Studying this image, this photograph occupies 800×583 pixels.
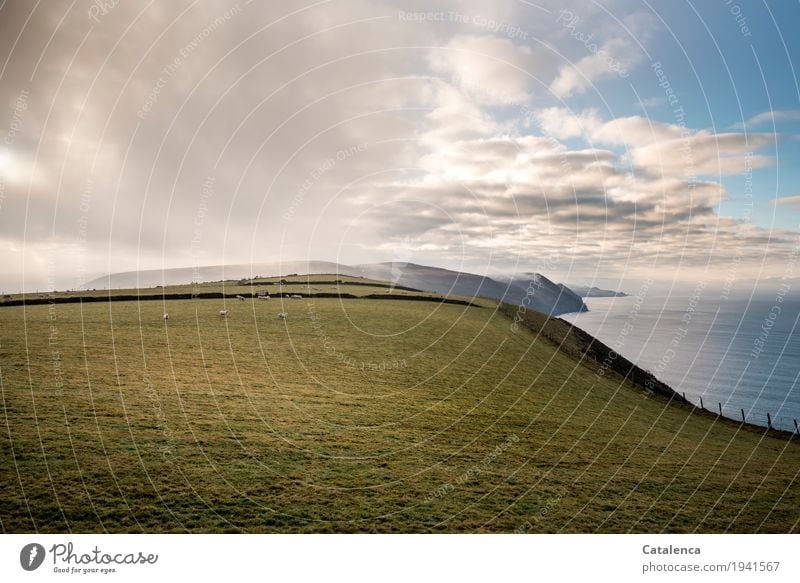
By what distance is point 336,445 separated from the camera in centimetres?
1580

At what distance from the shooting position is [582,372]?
36.7 meters

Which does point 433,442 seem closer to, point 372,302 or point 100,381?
point 100,381

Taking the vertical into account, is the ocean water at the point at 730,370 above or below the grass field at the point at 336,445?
below

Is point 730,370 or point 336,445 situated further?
point 730,370

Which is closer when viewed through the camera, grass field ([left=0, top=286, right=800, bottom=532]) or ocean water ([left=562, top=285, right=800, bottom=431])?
grass field ([left=0, top=286, right=800, bottom=532])

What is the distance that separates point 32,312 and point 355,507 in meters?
39.5

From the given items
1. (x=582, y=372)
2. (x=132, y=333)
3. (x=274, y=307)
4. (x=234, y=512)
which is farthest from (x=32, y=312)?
(x=582, y=372)

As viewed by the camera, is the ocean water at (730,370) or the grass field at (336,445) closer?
the grass field at (336,445)

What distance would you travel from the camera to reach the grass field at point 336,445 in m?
11.8

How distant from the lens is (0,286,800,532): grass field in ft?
38.8

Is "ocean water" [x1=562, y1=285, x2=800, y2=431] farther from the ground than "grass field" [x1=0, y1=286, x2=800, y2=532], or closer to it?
closer to it

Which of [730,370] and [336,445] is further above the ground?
[336,445]
